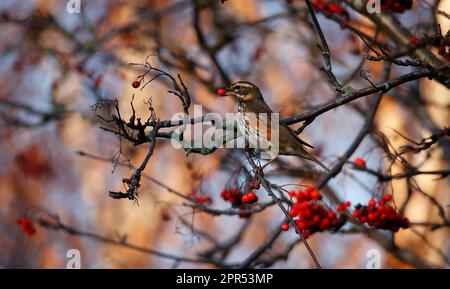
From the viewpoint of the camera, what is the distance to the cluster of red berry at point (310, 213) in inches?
185

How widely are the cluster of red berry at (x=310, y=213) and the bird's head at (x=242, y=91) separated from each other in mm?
1795

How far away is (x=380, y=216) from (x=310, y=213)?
53 centimetres

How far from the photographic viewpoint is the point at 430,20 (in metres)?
6.91

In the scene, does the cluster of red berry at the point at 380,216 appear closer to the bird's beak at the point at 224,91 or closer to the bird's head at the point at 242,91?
the bird's beak at the point at 224,91

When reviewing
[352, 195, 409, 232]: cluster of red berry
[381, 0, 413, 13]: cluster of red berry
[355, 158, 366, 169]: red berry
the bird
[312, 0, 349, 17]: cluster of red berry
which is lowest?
[352, 195, 409, 232]: cluster of red berry

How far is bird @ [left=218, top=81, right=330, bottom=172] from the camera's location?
5.85m

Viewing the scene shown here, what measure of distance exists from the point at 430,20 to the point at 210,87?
8.77 feet

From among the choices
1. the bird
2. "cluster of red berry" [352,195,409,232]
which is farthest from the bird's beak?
"cluster of red berry" [352,195,409,232]

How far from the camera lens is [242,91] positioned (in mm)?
6465

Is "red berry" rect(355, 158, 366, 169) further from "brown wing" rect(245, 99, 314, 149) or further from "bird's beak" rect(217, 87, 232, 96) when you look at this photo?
"bird's beak" rect(217, 87, 232, 96)

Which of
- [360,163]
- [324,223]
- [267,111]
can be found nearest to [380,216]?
[324,223]

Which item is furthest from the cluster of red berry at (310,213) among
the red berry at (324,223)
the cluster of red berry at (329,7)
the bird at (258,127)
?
the cluster of red berry at (329,7)

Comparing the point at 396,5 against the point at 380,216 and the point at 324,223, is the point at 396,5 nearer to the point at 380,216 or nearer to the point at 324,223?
the point at 380,216
